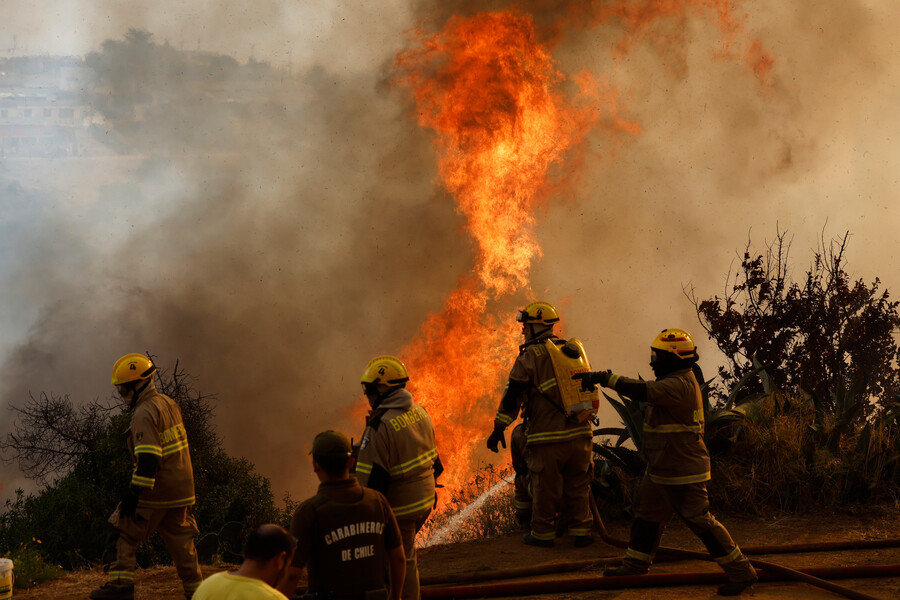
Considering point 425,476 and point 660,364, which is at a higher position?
point 660,364

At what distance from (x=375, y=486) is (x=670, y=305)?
17.5 metres

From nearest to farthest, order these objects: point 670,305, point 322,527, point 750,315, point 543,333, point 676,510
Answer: point 322,527 → point 676,510 → point 543,333 → point 750,315 → point 670,305

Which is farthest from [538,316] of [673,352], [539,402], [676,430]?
[676,430]

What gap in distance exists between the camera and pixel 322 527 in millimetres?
3330

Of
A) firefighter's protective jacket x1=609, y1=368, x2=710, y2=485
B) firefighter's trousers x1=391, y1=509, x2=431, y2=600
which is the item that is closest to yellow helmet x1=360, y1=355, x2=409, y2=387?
firefighter's trousers x1=391, y1=509, x2=431, y2=600

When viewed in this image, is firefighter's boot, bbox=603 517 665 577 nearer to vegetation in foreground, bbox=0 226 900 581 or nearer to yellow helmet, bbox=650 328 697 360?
yellow helmet, bbox=650 328 697 360

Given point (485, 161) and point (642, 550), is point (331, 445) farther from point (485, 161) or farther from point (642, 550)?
point (485, 161)

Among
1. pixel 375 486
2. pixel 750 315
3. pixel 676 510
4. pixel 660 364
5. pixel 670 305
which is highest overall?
pixel 670 305

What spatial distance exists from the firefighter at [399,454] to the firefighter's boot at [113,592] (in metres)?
2.15

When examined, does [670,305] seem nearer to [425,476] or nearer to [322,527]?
[425,476]

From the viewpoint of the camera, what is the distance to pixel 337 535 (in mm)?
3350

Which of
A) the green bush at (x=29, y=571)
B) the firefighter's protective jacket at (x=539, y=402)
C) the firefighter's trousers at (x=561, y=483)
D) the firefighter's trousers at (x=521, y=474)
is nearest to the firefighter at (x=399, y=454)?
the firefighter's protective jacket at (x=539, y=402)

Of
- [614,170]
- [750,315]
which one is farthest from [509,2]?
[750,315]

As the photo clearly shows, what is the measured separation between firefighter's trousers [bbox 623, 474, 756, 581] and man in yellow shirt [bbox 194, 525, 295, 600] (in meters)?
3.51
